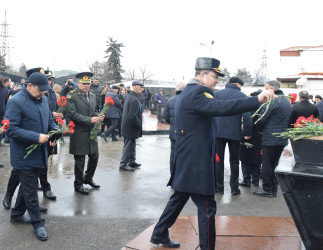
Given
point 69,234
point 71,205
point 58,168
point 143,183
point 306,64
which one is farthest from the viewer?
point 306,64

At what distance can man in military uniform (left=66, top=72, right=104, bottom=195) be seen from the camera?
572cm

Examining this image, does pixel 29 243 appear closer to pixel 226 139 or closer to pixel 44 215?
pixel 44 215

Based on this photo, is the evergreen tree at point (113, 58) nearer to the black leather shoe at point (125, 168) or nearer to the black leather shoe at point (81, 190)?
the black leather shoe at point (125, 168)

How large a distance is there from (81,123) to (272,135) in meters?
3.40

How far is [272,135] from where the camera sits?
6.03 m

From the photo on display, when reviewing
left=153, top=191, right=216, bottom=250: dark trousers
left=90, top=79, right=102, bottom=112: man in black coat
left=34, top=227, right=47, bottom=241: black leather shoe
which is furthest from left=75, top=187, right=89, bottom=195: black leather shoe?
left=90, top=79, right=102, bottom=112: man in black coat

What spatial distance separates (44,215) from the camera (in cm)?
491

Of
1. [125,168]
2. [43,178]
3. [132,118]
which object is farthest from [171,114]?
[43,178]

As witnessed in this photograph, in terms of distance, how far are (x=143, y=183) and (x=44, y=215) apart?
2.29m

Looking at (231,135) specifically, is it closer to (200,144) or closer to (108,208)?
(108,208)

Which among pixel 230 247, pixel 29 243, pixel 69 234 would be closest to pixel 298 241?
pixel 230 247

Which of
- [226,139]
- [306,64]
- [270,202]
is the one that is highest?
[306,64]

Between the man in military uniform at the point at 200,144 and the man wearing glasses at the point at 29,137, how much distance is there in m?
1.77

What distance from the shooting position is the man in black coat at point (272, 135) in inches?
237
